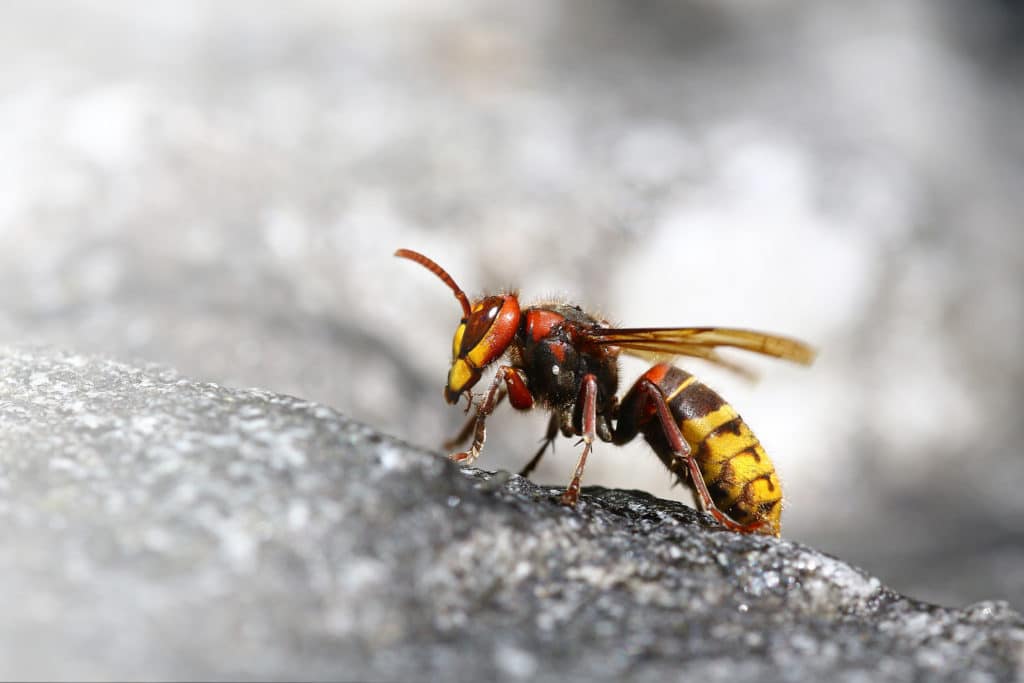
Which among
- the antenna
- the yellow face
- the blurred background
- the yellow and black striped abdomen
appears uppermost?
the blurred background

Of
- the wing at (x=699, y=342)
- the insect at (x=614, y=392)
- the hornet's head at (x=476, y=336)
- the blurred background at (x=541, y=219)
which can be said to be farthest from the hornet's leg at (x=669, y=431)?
the blurred background at (x=541, y=219)

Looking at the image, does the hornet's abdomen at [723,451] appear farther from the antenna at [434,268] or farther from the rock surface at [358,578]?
the antenna at [434,268]

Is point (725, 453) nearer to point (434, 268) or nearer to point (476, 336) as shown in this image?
point (476, 336)

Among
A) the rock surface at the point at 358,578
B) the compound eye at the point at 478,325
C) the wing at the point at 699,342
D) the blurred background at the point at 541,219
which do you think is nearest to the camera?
the rock surface at the point at 358,578

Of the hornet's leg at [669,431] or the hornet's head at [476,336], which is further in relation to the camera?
the hornet's head at [476,336]

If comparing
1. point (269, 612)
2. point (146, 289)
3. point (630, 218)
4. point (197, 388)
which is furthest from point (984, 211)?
point (269, 612)

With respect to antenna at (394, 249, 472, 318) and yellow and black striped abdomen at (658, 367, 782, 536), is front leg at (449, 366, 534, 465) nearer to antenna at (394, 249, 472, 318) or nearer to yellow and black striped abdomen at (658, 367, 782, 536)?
antenna at (394, 249, 472, 318)

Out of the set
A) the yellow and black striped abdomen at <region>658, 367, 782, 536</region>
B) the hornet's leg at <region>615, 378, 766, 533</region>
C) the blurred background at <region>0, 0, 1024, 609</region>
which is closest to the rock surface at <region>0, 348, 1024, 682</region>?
the hornet's leg at <region>615, 378, 766, 533</region>
